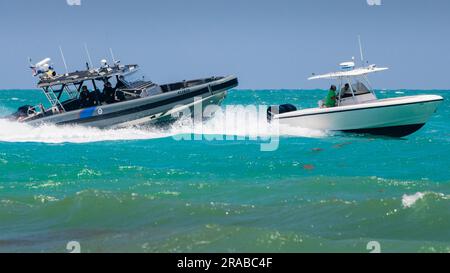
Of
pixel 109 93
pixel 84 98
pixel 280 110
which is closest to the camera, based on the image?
pixel 109 93

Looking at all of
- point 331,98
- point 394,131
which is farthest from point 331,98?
point 394,131

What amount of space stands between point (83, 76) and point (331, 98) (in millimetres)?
8658

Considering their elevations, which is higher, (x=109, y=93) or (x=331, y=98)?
(x=109, y=93)

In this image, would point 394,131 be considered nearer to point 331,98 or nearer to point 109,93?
point 331,98

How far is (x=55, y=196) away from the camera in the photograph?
13.8 m

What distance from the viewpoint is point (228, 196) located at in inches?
534

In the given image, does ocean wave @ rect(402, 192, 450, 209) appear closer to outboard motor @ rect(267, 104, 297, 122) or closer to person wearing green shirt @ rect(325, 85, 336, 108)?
person wearing green shirt @ rect(325, 85, 336, 108)

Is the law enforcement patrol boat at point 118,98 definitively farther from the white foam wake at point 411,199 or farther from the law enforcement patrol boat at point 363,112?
the white foam wake at point 411,199

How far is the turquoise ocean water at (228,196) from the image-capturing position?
33.1ft

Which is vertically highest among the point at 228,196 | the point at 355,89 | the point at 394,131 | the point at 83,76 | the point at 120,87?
the point at 83,76

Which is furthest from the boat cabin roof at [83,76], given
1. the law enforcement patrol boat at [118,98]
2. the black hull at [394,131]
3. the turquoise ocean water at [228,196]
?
the black hull at [394,131]
